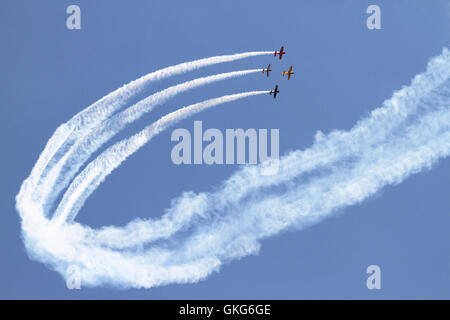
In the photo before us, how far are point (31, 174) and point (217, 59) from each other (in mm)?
18393

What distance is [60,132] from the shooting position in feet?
224

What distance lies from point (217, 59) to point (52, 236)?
20.4m

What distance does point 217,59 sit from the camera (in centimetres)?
7212
